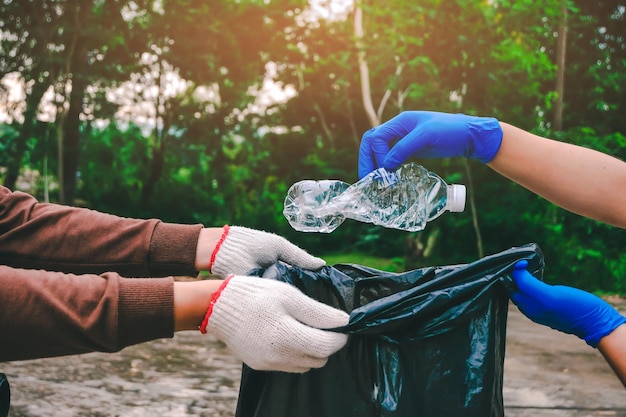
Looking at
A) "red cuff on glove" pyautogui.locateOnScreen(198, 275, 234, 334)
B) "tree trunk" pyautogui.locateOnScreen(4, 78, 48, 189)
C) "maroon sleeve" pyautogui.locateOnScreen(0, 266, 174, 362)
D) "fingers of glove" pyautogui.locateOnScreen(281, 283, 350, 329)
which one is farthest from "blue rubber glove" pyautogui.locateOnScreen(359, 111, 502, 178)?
"tree trunk" pyautogui.locateOnScreen(4, 78, 48, 189)

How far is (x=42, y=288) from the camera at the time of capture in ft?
4.06

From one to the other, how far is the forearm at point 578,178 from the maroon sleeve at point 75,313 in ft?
3.32

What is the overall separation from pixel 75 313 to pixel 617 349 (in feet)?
3.94

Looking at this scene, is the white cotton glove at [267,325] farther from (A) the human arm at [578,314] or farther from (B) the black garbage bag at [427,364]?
(A) the human arm at [578,314]

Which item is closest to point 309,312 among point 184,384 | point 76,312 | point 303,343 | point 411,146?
point 303,343

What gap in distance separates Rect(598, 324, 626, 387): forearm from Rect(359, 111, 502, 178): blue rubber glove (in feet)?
1.84

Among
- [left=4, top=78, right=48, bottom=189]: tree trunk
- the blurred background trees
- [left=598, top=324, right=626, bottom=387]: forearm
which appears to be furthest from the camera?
[left=4, top=78, right=48, bottom=189]: tree trunk

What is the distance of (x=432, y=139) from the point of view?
5.58ft

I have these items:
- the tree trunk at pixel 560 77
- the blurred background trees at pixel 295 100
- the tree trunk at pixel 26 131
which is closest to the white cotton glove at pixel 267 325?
the blurred background trees at pixel 295 100

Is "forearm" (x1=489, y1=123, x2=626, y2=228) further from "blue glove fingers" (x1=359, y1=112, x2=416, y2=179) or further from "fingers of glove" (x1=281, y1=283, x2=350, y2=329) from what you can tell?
"fingers of glove" (x1=281, y1=283, x2=350, y2=329)

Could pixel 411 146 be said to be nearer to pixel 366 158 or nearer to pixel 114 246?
pixel 366 158

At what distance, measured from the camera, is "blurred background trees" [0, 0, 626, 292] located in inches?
291

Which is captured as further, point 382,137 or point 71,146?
point 71,146

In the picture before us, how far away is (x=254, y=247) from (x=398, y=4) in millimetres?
6473
